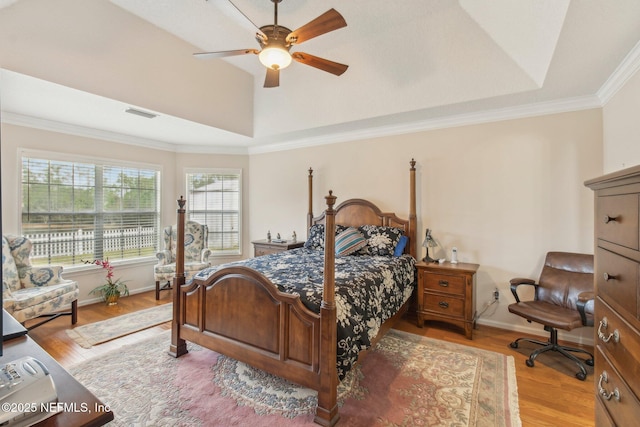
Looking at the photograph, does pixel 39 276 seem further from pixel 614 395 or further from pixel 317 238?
pixel 614 395

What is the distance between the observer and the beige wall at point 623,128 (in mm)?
2344

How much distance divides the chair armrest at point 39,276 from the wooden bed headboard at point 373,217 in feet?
10.4

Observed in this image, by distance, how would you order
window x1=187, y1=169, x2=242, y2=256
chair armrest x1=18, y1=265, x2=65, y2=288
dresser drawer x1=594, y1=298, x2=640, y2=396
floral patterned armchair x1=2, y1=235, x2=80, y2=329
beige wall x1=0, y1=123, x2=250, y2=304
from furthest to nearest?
1. window x1=187, y1=169, x2=242, y2=256
2. beige wall x1=0, y1=123, x2=250, y2=304
3. chair armrest x1=18, y1=265, x2=65, y2=288
4. floral patterned armchair x1=2, y1=235, x2=80, y2=329
5. dresser drawer x1=594, y1=298, x2=640, y2=396

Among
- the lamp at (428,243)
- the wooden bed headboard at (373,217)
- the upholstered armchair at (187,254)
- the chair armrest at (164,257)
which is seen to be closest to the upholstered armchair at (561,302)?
the lamp at (428,243)

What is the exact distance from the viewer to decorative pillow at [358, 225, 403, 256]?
3.67 metres

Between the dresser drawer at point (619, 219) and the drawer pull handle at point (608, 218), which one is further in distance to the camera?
the drawer pull handle at point (608, 218)

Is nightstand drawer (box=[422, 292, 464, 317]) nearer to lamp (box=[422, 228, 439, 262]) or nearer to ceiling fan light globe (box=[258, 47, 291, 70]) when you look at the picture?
lamp (box=[422, 228, 439, 262])

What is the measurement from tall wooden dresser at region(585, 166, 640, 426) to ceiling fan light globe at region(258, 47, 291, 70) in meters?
2.06

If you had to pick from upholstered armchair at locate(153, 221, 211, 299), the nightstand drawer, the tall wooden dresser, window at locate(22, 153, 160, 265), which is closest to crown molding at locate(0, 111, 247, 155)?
window at locate(22, 153, 160, 265)

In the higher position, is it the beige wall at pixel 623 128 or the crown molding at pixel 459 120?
the crown molding at pixel 459 120

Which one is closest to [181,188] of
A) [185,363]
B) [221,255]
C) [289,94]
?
[221,255]

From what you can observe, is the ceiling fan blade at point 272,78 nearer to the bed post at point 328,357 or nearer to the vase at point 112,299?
the bed post at point 328,357

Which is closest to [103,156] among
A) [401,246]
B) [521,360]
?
[401,246]

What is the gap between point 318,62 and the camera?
2494 mm
